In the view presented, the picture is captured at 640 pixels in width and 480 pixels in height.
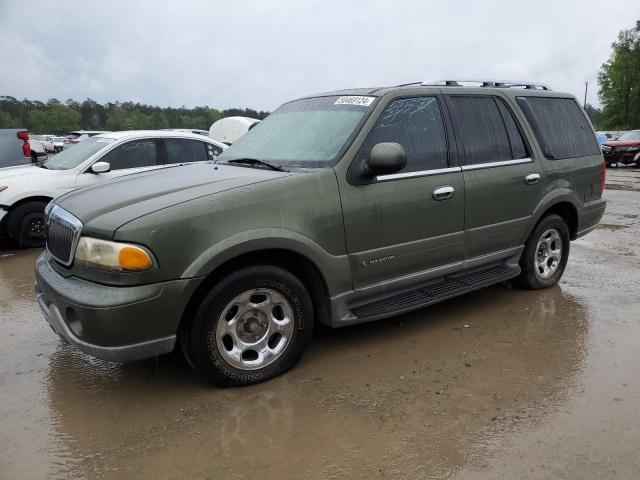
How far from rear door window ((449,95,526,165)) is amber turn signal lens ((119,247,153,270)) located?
254 cm

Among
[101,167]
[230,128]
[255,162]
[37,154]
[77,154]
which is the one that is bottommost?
[255,162]

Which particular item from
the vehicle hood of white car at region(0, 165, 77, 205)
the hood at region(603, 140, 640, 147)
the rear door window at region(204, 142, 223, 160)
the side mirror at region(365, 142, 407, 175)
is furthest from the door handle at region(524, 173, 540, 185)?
the hood at region(603, 140, 640, 147)

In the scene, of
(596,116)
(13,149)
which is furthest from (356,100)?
(596,116)

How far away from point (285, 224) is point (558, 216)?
121 inches

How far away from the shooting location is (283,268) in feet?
10.9

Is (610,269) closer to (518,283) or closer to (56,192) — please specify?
(518,283)

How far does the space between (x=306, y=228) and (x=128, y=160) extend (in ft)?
16.2

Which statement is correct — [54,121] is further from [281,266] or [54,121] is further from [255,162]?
[281,266]

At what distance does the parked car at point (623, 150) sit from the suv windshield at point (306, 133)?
21.0m

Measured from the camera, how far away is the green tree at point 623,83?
175ft

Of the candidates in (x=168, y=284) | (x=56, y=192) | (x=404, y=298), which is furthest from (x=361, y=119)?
(x=56, y=192)

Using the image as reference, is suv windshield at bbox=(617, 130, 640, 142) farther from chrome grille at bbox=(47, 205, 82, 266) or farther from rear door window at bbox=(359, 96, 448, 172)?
chrome grille at bbox=(47, 205, 82, 266)

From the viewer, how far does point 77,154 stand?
750 centimetres

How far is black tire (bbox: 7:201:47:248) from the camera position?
6.98 meters
